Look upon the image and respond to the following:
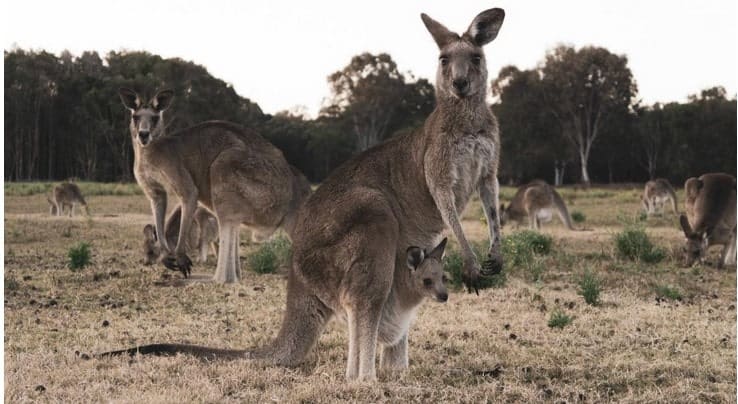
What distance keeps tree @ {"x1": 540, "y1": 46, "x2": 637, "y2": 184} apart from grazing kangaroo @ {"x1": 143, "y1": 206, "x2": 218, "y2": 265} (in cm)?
3155

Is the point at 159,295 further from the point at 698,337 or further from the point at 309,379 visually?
the point at 698,337

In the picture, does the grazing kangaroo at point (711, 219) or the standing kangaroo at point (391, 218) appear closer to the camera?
the standing kangaroo at point (391, 218)

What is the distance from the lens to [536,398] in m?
3.86

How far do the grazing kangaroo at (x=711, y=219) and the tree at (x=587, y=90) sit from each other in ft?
94.4

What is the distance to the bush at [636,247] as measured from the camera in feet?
30.6

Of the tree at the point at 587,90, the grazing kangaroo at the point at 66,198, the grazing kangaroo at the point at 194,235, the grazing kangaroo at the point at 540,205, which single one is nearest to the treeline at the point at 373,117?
the tree at the point at 587,90

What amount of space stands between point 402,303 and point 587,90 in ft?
123

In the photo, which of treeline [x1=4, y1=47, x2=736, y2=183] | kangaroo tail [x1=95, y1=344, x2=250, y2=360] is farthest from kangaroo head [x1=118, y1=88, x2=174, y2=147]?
treeline [x1=4, y1=47, x2=736, y2=183]

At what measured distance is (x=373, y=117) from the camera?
38.5 metres

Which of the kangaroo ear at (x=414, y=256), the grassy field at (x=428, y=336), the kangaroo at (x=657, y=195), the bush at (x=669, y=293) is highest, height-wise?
the kangaroo at (x=657, y=195)

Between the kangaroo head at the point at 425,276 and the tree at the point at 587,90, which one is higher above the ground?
the tree at the point at 587,90

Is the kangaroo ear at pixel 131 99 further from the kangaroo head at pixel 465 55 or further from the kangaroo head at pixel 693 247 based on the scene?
the kangaroo head at pixel 693 247

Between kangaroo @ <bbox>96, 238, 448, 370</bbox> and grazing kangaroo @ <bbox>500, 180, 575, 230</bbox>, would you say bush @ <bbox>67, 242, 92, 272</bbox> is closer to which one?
kangaroo @ <bbox>96, 238, 448, 370</bbox>

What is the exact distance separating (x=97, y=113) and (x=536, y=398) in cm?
3238
